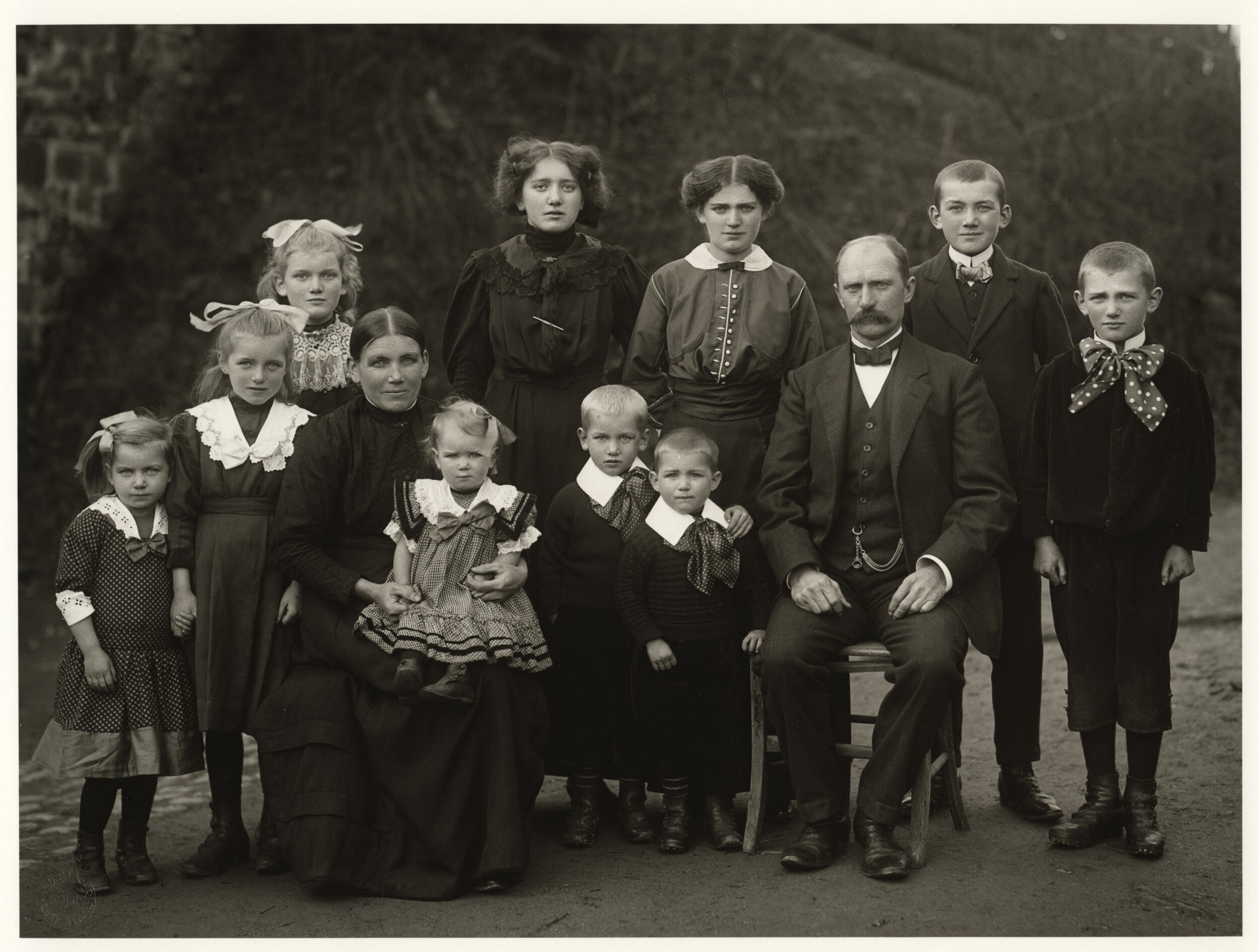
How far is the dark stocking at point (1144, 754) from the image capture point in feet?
13.0

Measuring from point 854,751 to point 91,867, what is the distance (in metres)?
2.30

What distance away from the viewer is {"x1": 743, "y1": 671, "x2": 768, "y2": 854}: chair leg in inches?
159

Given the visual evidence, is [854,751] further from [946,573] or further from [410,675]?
[410,675]

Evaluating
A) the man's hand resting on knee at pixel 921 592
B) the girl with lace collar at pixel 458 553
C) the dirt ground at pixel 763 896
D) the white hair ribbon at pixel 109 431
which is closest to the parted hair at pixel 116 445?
the white hair ribbon at pixel 109 431

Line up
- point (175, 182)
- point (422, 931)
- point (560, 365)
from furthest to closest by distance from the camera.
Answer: point (175, 182) → point (560, 365) → point (422, 931)

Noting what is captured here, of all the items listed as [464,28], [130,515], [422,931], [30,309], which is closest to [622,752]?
[422,931]

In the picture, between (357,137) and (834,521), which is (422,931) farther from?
(357,137)

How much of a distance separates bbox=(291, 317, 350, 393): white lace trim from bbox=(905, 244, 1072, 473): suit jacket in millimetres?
1966

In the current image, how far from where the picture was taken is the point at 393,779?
151 inches

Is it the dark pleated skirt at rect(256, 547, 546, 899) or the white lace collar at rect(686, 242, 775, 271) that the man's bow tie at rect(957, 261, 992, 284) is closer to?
the white lace collar at rect(686, 242, 775, 271)

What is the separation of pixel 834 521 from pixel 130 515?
2.16 meters

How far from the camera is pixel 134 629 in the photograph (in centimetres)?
399

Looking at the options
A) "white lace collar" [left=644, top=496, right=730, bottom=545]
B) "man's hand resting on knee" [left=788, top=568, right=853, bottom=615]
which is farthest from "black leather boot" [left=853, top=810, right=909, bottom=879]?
"white lace collar" [left=644, top=496, right=730, bottom=545]

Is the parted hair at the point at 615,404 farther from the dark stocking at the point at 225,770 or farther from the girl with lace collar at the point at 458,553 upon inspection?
the dark stocking at the point at 225,770
